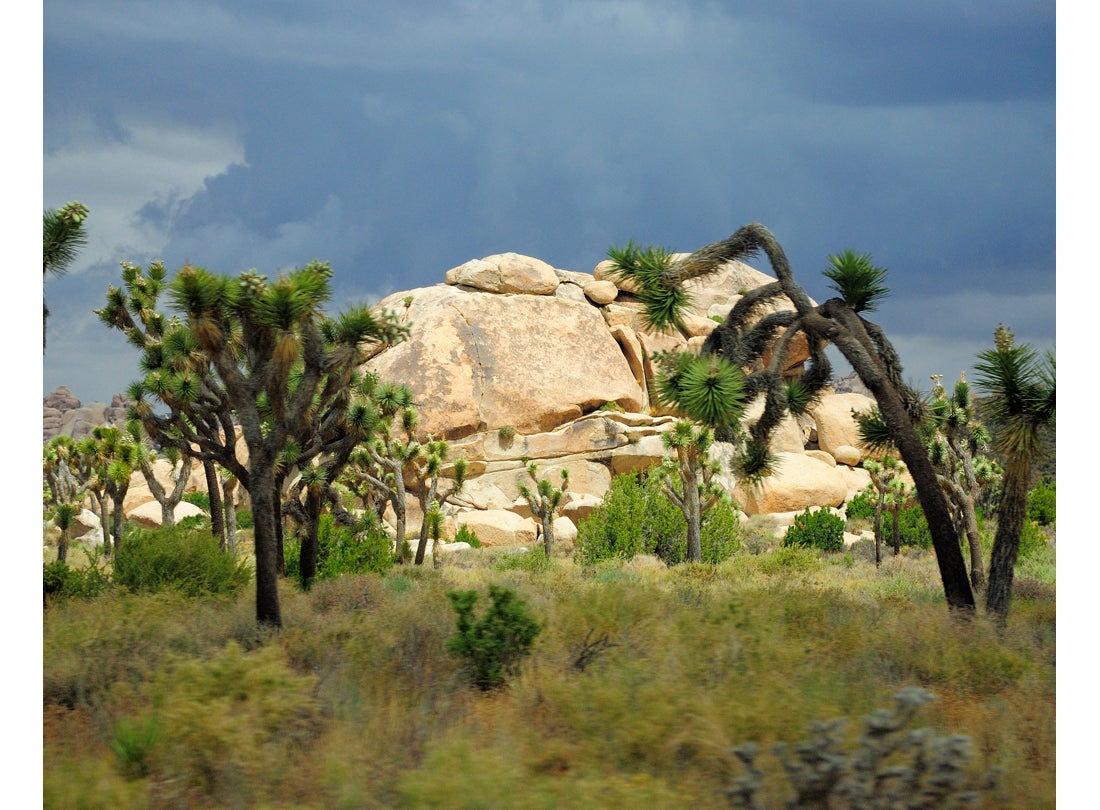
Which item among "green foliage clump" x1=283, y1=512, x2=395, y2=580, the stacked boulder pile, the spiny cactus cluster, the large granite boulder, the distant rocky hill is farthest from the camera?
the distant rocky hill

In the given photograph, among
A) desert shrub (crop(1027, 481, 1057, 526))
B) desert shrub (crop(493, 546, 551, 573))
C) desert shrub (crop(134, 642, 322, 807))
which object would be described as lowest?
desert shrub (crop(493, 546, 551, 573))

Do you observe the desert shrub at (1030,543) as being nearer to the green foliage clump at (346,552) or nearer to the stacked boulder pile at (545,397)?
the stacked boulder pile at (545,397)

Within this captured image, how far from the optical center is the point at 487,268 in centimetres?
4500

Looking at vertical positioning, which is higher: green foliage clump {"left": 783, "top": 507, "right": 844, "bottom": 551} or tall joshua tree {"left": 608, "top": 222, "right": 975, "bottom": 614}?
tall joshua tree {"left": 608, "top": 222, "right": 975, "bottom": 614}

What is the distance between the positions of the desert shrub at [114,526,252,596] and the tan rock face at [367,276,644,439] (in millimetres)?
25088

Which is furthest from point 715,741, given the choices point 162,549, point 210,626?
point 162,549

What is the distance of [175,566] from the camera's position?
12547mm

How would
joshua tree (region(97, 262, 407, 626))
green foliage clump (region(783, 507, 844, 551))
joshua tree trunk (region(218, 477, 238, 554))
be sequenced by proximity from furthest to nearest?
green foliage clump (region(783, 507, 844, 551)) → joshua tree trunk (region(218, 477, 238, 554)) → joshua tree (region(97, 262, 407, 626))

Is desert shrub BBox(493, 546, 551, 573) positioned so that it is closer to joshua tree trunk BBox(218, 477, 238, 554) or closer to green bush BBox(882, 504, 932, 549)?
joshua tree trunk BBox(218, 477, 238, 554)

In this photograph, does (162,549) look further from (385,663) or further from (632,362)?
(632,362)

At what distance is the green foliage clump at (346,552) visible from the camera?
1766 cm

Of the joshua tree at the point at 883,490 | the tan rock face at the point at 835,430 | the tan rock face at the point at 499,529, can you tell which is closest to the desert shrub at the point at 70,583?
the joshua tree at the point at 883,490

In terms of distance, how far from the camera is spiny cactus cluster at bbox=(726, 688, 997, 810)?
170 inches

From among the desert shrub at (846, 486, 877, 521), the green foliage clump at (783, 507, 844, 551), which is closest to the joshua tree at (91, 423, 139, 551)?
the green foliage clump at (783, 507, 844, 551)
